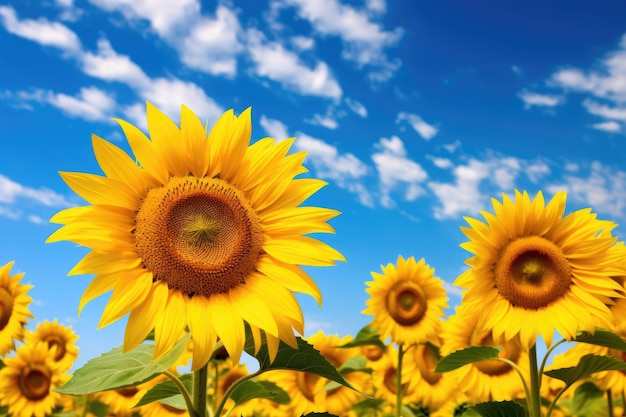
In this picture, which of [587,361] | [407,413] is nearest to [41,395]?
[407,413]

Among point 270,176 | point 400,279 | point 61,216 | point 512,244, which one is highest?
point 400,279

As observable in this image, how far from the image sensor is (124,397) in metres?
8.32

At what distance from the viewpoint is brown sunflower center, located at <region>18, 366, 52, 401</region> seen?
28.9 ft

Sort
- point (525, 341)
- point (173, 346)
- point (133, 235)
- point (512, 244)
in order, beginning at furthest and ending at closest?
point (512, 244) → point (525, 341) → point (133, 235) → point (173, 346)

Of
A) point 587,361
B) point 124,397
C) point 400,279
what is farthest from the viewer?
point 400,279

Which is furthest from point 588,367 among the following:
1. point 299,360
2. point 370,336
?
point 370,336

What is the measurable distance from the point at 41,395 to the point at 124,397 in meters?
1.33

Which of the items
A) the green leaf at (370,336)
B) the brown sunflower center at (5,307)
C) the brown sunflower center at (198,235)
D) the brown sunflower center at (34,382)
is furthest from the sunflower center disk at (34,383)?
the brown sunflower center at (198,235)

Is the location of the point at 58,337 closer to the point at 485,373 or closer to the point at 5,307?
the point at 5,307

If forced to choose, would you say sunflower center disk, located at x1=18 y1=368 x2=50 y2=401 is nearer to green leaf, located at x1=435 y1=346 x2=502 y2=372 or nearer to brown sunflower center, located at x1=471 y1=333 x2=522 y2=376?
brown sunflower center, located at x1=471 y1=333 x2=522 y2=376

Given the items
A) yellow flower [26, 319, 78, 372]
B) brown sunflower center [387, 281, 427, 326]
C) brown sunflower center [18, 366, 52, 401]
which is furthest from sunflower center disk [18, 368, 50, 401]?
brown sunflower center [387, 281, 427, 326]

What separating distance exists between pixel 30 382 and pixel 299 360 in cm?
702

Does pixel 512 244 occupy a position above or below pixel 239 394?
above

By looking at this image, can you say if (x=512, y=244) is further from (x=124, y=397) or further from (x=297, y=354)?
(x=124, y=397)
